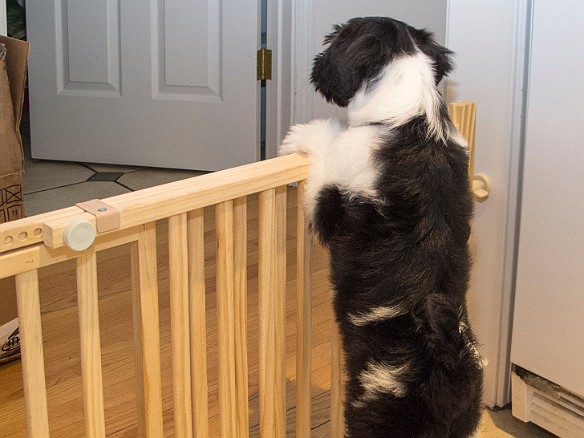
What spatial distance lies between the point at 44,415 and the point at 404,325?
1.40ft

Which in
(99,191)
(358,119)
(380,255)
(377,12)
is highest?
(377,12)

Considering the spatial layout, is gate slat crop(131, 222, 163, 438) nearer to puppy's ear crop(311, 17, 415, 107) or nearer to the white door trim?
puppy's ear crop(311, 17, 415, 107)

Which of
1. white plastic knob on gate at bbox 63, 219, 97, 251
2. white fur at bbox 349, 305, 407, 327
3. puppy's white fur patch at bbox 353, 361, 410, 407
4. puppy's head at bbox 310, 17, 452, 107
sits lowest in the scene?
puppy's white fur patch at bbox 353, 361, 410, 407

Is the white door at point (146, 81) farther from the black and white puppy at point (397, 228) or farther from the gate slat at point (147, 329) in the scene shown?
the gate slat at point (147, 329)

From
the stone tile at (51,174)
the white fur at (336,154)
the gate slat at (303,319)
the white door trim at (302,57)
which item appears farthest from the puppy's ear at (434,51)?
the stone tile at (51,174)

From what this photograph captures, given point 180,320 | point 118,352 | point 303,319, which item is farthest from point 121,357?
point 180,320

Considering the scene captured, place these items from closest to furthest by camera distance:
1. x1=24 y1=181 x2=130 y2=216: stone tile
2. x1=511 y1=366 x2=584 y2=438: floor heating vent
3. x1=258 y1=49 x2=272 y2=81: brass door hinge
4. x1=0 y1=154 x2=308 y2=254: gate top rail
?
x1=0 y1=154 x2=308 y2=254: gate top rail
x1=511 y1=366 x2=584 y2=438: floor heating vent
x1=24 y1=181 x2=130 y2=216: stone tile
x1=258 y1=49 x2=272 y2=81: brass door hinge

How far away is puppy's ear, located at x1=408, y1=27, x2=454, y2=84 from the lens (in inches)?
39.6

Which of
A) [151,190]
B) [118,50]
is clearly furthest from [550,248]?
[118,50]

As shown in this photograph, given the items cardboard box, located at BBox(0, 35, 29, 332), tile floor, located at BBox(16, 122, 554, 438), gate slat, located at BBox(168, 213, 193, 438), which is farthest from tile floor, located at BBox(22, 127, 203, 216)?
gate slat, located at BBox(168, 213, 193, 438)

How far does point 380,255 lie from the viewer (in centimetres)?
95

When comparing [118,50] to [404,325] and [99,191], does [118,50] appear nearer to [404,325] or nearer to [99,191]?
[99,191]

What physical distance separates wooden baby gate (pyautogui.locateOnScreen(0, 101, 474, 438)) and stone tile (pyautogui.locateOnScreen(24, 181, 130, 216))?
4.98 feet

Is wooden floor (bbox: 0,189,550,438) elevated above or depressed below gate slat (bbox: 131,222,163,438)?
below
